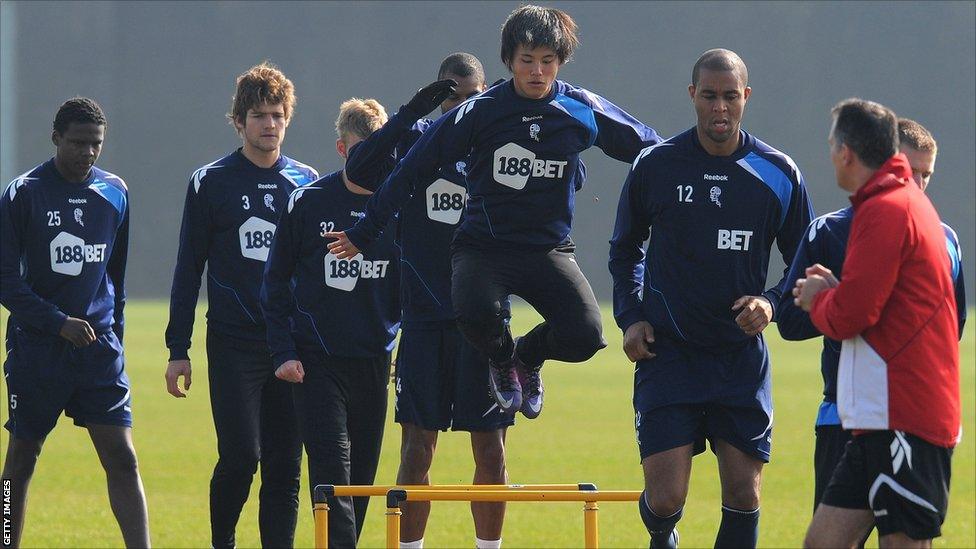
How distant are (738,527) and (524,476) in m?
6.70

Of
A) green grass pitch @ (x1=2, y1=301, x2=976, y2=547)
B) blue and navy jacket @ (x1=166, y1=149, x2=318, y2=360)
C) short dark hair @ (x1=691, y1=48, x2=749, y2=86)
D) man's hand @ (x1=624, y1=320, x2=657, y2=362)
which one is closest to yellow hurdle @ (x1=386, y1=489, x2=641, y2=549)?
man's hand @ (x1=624, y1=320, x2=657, y2=362)

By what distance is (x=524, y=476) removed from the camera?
1163 centimetres

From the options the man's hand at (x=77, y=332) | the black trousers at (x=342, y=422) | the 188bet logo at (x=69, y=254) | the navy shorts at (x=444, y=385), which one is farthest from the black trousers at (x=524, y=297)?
the 188bet logo at (x=69, y=254)

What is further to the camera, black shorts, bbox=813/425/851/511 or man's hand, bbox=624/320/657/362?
man's hand, bbox=624/320/657/362

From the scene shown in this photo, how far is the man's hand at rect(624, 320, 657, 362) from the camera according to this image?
16.8 feet

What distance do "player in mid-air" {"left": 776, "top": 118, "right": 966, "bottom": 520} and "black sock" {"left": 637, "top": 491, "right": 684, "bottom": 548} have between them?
1.85 feet

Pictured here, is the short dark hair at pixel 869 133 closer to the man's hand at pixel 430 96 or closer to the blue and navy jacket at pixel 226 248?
the man's hand at pixel 430 96

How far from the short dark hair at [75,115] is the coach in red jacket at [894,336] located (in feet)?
12.0

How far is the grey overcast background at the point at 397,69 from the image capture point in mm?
41156

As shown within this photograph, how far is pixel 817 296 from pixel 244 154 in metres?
3.41

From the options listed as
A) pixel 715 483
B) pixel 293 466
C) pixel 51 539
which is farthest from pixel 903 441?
pixel 715 483

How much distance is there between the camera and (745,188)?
5.06 m

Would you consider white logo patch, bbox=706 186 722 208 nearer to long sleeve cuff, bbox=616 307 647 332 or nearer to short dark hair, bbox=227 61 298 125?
long sleeve cuff, bbox=616 307 647 332
